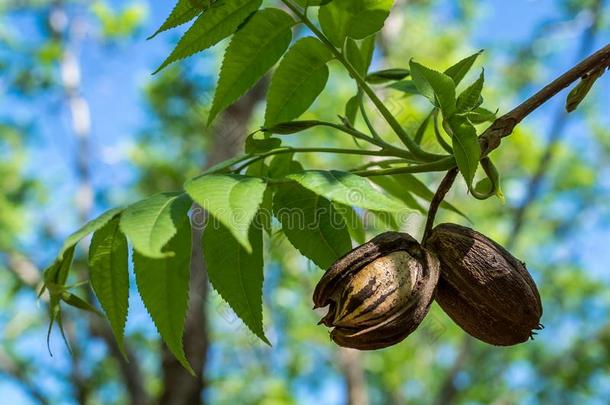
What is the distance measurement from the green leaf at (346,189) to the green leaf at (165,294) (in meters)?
0.30

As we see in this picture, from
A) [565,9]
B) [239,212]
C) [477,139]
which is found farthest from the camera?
[565,9]

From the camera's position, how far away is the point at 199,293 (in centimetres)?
806

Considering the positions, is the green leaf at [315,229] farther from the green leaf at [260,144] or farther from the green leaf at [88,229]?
the green leaf at [88,229]

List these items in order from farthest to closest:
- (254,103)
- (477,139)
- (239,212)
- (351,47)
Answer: (254,103) < (351,47) < (477,139) < (239,212)

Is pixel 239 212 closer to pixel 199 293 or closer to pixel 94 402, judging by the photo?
pixel 199 293

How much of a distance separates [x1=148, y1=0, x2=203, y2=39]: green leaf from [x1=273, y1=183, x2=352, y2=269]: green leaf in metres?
0.48

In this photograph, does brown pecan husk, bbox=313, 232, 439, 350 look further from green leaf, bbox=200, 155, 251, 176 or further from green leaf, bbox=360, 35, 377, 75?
green leaf, bbox=360, 35, 377, 75

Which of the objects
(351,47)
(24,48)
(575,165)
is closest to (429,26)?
(575,165)

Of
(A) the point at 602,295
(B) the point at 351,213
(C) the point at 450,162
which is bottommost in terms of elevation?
(A) the point at 602,295

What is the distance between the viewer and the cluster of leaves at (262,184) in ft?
4.81

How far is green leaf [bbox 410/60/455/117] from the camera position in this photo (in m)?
1.65

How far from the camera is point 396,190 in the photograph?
222 centimetres

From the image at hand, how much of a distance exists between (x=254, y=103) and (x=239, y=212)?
25.9ft

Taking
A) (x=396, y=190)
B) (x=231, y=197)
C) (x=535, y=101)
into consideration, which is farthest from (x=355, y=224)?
(x=231, y=197)
